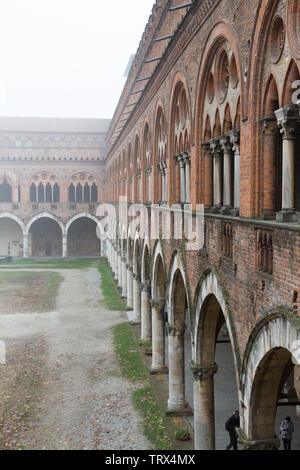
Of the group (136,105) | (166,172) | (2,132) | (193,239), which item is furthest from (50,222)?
(193,239)

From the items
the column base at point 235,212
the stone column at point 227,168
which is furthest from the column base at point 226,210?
the column base at point 235,212

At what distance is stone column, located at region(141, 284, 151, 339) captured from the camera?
19.0 m

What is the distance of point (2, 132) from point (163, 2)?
36493 millimetres

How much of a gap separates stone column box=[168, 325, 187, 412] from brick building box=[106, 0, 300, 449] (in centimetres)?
3

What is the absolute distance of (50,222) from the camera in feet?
160

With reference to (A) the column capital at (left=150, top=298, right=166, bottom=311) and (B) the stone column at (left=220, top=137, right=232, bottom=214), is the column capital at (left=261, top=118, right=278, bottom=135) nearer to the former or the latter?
(B) the stone column at (left=220, top=137, right=232, bottom=214)

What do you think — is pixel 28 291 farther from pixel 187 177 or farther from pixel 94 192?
pixel 187 177

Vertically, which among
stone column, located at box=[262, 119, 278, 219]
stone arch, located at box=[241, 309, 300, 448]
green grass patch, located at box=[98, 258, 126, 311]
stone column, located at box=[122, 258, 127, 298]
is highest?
stone column, located at box=[262, 119, 278, 219]

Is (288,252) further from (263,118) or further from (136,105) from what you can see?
(136,105)

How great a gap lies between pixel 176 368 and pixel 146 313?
606 cm

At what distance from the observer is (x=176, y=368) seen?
1305 cm

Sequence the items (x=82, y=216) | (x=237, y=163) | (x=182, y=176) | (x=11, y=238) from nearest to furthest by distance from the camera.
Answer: (x=237, y=163) → (x=182, y=176) → (x=82, y=216) → (x=11, y=238)

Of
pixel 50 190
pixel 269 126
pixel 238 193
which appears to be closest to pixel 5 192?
pixel 50 190

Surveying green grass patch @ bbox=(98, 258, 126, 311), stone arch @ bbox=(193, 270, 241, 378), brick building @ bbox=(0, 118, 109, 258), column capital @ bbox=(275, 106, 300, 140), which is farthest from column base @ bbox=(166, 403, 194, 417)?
brick building @ bbox=(0, 118, 109, 258)
